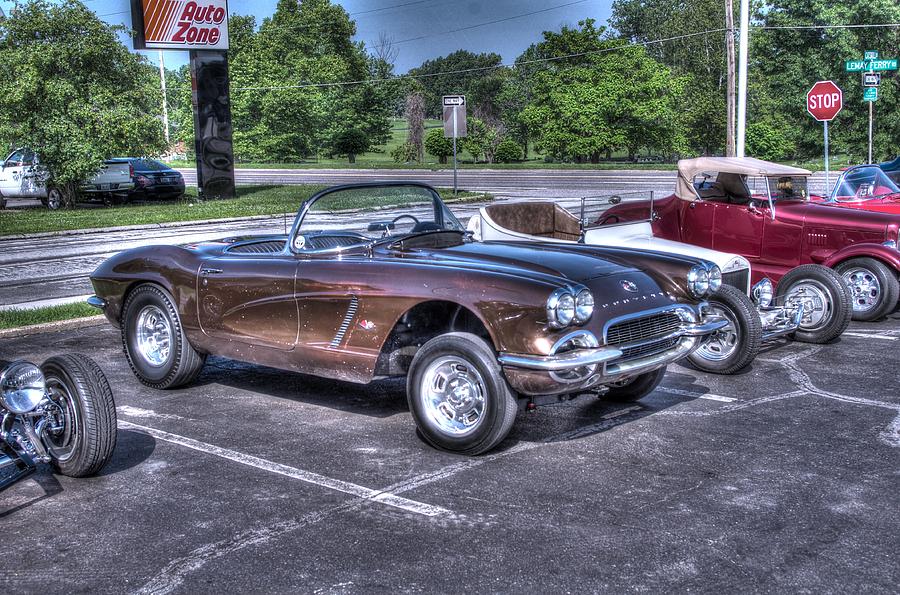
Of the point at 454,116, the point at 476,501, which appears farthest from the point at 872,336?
the point at 454,116

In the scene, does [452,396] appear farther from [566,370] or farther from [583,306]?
[583,306]

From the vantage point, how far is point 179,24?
26.0 meters

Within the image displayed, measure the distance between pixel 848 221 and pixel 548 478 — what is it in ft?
20.1

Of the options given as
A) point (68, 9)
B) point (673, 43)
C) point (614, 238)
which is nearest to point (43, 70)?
point (68, 9)

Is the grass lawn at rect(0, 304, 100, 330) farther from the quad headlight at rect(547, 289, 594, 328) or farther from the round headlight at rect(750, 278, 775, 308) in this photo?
the round headlight at rect(750, 278, 775, 308)

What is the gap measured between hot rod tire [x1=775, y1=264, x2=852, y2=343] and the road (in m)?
8.23

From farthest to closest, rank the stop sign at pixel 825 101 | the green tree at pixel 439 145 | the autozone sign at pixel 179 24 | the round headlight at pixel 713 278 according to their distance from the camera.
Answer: the green tree at pixel 439 145 < the autozone sign at pixel 179 24 < the stop sign at pixel 825 101 < the round headlight at pixel 713 278

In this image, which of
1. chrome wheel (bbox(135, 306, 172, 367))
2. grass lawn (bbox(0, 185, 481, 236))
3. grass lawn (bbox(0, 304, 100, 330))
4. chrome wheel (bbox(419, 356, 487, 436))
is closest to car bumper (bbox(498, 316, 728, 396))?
chrome wheel (bbox(419, 356, 487, 436))

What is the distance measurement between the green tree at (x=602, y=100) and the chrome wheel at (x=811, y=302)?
144 feet

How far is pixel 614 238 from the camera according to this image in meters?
9.39

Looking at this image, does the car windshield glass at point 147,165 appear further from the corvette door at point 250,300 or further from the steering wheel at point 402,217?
the steering wheel at point 402,217

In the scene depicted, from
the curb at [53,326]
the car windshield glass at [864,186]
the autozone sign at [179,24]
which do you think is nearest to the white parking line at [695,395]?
the car windshield glass at [864,186]

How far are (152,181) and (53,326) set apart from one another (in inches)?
756

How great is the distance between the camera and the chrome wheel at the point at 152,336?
7.32 metres
